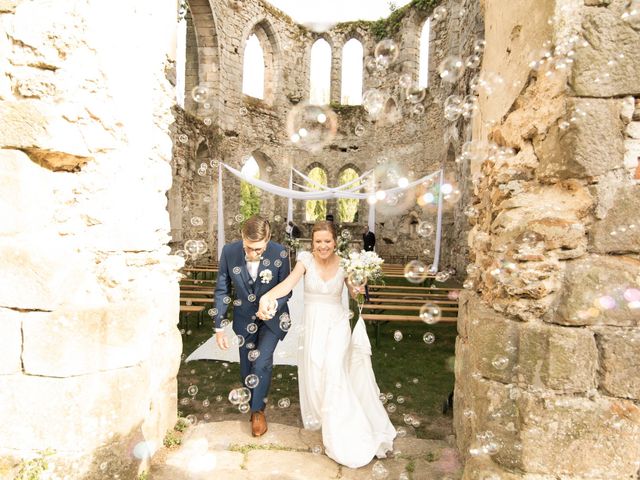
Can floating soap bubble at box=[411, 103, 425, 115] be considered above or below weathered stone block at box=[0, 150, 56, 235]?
above

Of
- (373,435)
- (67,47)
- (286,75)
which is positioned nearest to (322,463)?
(373,435)

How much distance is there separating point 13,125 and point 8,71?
0.97ft

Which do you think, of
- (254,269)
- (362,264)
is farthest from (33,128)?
(362,264)

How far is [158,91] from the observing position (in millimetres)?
2615

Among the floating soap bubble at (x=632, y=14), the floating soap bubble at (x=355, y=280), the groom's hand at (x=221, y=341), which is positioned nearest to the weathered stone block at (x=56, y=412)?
the groom's hand at (x=221, y=341)

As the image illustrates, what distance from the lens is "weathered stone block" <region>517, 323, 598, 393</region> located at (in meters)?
1.86

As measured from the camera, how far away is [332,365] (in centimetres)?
296

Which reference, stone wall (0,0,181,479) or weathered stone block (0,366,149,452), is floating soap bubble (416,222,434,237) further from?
weathered stone block (0,366,149,452)

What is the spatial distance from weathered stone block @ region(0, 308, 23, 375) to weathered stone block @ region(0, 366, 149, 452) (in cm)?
5

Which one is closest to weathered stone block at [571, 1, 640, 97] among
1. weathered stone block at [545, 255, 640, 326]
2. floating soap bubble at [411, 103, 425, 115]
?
weathered stone block at [545, 255, 640, 326]

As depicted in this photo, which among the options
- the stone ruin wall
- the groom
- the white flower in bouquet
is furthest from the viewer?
the stone ruin wall

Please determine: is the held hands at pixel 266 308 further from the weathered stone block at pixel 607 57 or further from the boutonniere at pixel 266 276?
the weathered stone block at pixel 607 57

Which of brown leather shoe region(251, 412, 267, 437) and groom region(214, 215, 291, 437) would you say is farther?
groom region(214, 215, 291, 437)

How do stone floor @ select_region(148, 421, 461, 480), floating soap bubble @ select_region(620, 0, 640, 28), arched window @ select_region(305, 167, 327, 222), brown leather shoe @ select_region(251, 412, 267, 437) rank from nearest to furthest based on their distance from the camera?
→ floating soap bubble @ select_region(620, 0, 640, 28)
stone floor @ select_region(148, 421, 461, 480)
brown leather shoe @ select_region(251, 412, 267, 437)
arched window @ select_region(305, 167, 327, 222)
